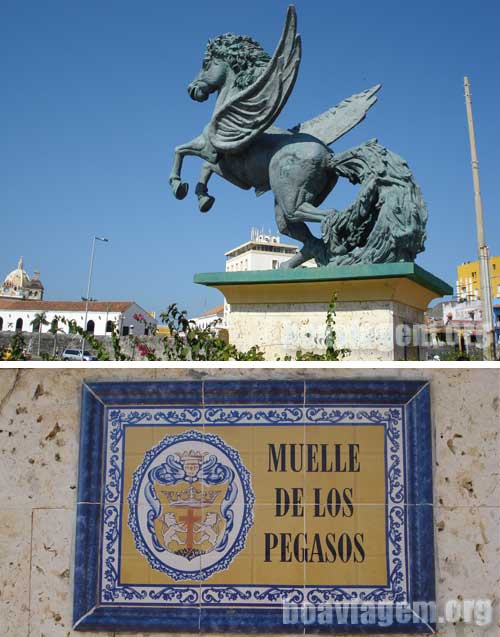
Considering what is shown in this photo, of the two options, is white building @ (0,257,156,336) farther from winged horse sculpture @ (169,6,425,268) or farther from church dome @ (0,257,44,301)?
winged horse sculpture @ (169,6,425,268)

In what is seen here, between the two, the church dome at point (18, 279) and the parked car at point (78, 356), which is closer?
the parked car at point (78, 356)

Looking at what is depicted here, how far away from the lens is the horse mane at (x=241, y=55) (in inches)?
232

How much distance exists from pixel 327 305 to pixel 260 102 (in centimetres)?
198

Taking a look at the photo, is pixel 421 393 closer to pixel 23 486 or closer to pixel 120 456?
pixel 120 456

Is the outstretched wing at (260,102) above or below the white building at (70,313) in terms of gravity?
below

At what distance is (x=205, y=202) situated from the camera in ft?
20.6

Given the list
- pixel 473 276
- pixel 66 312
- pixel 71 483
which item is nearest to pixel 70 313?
pixel 66 312

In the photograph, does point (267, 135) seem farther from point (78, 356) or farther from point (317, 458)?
point (78, 356)

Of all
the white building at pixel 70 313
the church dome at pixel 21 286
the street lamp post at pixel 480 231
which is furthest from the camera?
the church dome at pixel 21 286

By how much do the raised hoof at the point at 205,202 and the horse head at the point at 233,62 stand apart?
1065 millimetres

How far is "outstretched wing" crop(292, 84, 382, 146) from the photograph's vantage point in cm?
611

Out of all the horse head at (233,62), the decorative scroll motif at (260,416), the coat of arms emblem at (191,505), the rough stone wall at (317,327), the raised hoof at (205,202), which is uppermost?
the horse head at (233,62)

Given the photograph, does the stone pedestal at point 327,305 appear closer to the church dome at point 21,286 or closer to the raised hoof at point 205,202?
the raised hoof at point 205,202

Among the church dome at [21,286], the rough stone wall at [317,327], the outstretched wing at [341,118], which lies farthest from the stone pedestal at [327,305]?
the church dome at [21,286]
